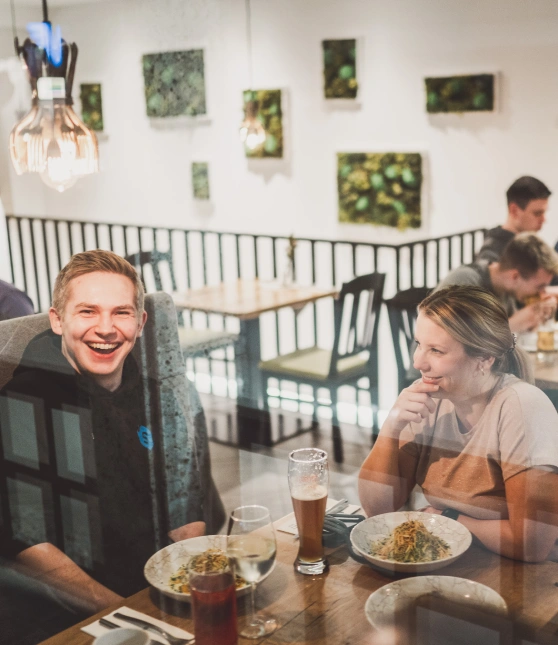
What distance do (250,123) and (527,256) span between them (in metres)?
1.11

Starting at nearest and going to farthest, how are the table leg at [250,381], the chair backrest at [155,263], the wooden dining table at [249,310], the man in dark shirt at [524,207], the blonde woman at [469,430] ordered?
the blonde woman at [469,430] → the chair backrest at [155,263] → the man in dark shirt at [524,207] → the wooden dining table at [249,310] → the table leg at [250,381]

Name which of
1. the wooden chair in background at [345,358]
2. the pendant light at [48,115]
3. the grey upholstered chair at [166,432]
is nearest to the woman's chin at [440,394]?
the grey upholstered chair at [166,432]

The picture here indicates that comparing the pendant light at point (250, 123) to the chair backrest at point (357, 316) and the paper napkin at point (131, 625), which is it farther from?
the paper napkin at point (131, 625)

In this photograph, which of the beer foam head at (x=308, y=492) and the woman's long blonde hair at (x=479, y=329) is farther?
the woman's long blonde hair at (x=479, y=329)

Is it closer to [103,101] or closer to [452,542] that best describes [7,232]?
[103,101]

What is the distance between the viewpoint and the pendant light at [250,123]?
9.40 ft

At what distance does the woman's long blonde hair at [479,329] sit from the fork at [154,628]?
0.68 meters

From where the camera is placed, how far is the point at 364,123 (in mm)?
3211

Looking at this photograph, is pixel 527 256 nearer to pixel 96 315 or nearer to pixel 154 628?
pixel 96 315

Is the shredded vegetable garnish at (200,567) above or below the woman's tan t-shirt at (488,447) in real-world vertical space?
below

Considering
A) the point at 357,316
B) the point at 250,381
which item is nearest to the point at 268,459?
the point at 250,381

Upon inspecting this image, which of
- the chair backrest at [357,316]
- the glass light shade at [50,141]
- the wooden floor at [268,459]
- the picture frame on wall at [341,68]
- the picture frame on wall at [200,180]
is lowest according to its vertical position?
the wooden floor at [268,459]

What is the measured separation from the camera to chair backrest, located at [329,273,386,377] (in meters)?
3.25

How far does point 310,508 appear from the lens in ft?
3.91
